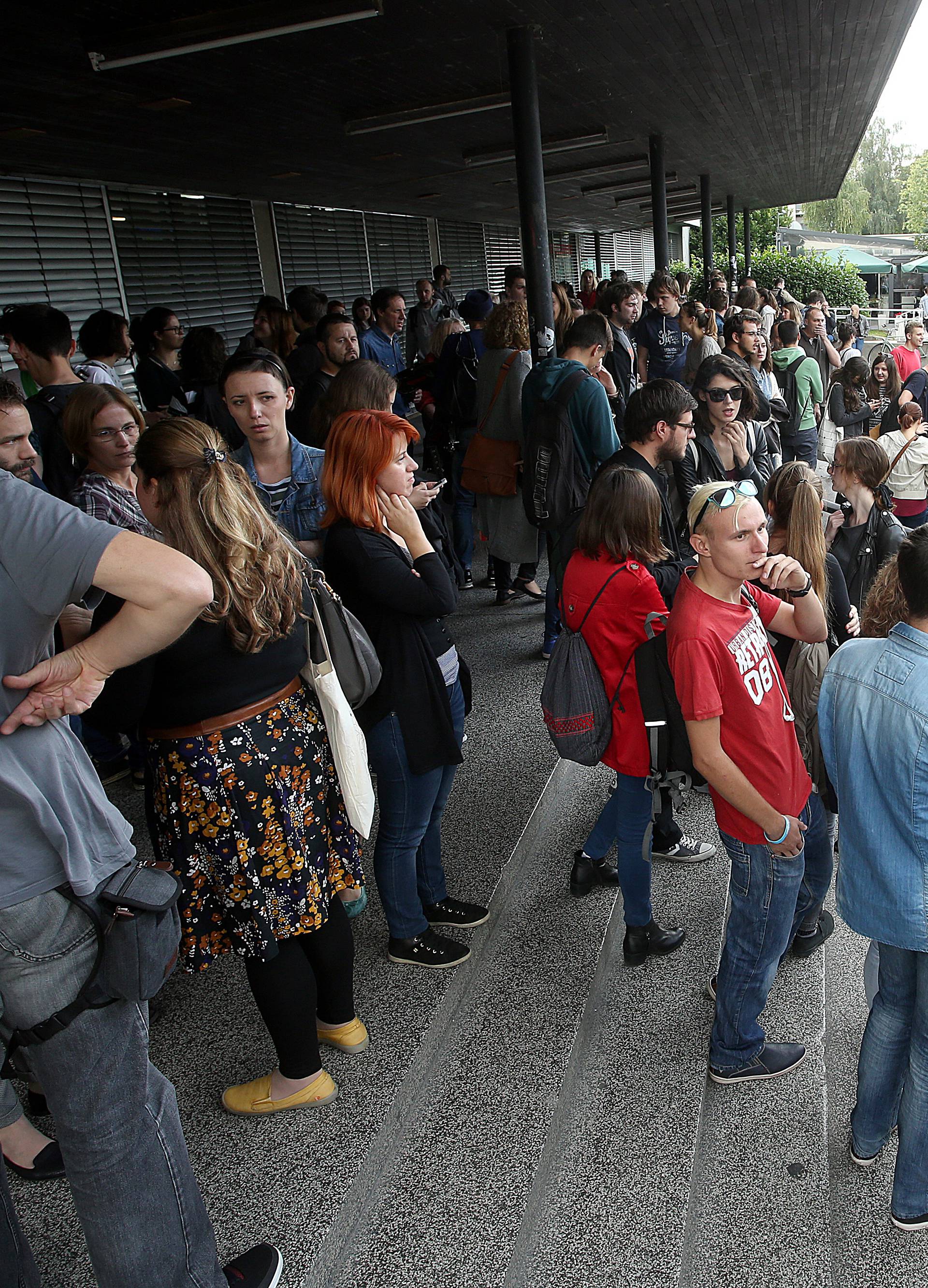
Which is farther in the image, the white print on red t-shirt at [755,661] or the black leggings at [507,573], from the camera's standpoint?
the black leggings at [507,573]

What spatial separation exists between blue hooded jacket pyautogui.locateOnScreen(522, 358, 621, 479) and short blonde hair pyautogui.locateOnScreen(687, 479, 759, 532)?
6.57ft

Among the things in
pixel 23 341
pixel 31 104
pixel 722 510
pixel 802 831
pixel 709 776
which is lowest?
pixel 802 831

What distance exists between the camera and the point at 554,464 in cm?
462

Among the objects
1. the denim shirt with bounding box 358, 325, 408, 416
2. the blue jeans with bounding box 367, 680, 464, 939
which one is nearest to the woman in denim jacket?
the blue jeans with bounding box 367, 680, 464, 939

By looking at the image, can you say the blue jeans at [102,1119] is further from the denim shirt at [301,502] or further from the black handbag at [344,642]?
the denim shirt at [301,502]

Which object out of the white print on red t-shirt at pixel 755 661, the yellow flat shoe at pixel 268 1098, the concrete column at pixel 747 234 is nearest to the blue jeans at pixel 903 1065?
the white print on red t-shirt at pixel 755 661

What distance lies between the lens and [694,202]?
23.0 meters

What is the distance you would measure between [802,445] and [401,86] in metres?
4.30

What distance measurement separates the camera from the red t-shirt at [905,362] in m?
8.83

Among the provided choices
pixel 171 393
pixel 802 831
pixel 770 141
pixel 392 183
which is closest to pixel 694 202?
pixel 770 141

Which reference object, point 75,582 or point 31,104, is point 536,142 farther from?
point 75,582

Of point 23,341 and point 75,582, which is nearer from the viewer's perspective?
point 75,582

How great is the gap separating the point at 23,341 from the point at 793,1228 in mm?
4316

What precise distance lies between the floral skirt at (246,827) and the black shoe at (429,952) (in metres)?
0.80
